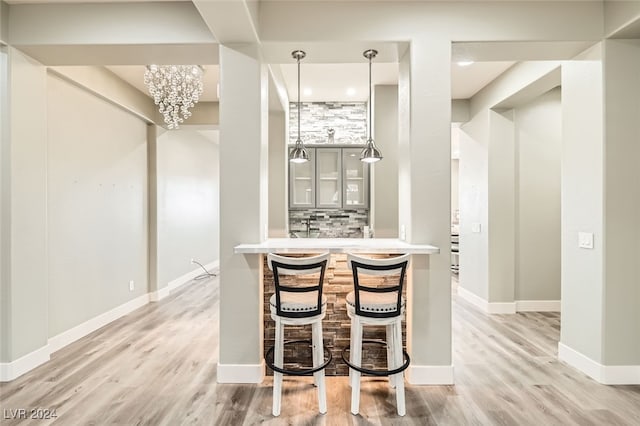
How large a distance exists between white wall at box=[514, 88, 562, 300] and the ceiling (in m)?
0.79

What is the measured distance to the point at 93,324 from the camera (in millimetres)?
3881

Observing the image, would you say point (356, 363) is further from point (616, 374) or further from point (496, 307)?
point (496, 307)

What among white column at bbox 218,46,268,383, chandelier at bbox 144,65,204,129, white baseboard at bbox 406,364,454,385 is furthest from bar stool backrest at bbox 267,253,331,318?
chandelier at bbox 144,65,204,129

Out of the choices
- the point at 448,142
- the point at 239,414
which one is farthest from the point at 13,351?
the point at 448,142

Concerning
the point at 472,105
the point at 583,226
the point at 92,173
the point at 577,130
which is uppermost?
the point at 472,105

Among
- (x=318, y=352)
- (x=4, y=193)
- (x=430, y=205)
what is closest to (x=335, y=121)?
(x=430, y=205)

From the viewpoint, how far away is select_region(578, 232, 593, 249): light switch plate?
110 inches

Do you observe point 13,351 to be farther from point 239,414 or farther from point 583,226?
point 583,226

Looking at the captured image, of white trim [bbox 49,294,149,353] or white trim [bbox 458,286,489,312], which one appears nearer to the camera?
white trim [bbox 49,294,149,353]

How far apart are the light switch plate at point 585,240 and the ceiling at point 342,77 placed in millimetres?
2059

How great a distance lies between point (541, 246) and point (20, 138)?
5.74m

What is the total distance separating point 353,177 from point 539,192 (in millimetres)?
2503

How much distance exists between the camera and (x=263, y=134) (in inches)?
112

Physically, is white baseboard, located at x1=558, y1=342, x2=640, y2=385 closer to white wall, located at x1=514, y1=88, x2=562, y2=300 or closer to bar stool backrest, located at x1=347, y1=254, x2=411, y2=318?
bar stool backrest, located at x1=347, y1=254, x2=411, y2=318
